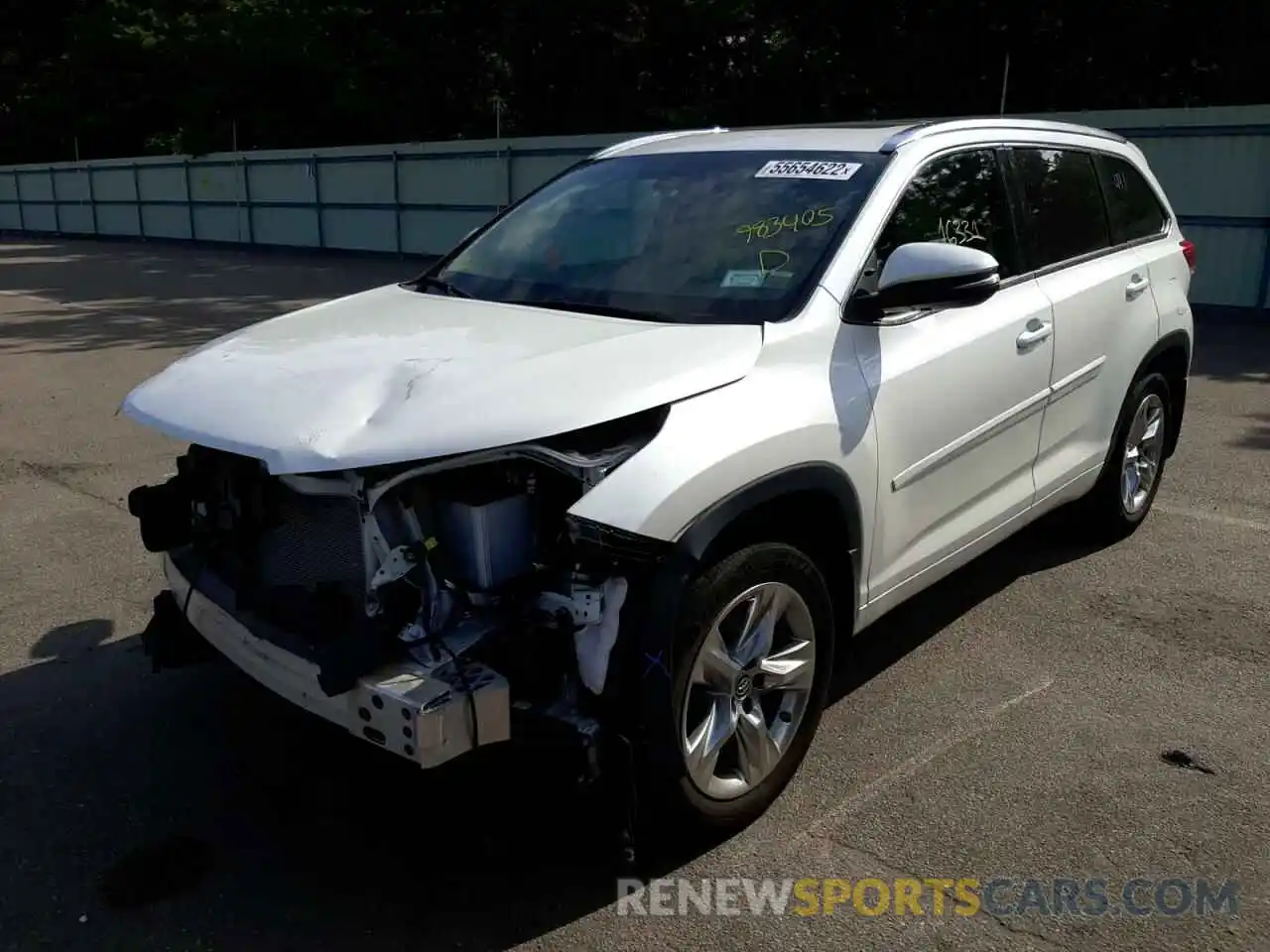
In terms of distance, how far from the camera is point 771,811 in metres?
3.41

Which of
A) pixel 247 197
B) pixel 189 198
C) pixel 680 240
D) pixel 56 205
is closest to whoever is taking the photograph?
pixel 680 240

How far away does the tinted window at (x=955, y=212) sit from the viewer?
377 centimetres

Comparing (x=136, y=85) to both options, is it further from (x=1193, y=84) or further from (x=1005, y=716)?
(x=1005, y=716)

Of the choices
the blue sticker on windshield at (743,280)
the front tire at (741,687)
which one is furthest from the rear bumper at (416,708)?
the blue sticker on windshield at (743,280)

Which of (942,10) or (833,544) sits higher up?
(942,10)

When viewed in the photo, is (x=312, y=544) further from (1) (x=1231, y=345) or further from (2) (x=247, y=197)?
(2) (x=247, y=197)

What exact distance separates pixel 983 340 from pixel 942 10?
20139 millimetres

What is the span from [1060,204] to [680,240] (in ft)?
5.90

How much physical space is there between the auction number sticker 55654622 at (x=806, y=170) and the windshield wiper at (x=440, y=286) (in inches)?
43.6

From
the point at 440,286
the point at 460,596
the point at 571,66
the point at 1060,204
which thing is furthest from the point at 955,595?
the point at 571,66

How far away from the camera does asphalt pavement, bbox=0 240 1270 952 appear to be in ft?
9.64

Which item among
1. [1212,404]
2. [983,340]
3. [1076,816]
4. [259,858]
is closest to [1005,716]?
[1076,816]

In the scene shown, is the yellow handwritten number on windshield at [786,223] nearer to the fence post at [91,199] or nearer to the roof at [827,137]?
the roof at [827,137]

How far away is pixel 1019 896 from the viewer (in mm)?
3025
